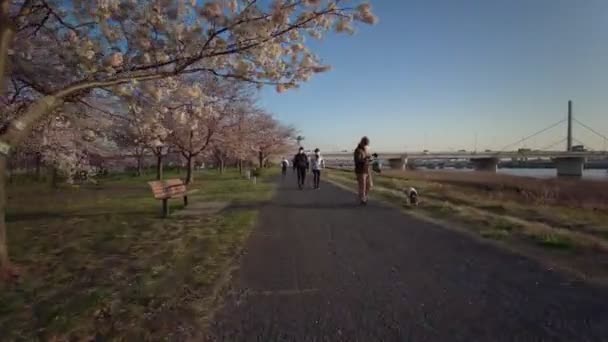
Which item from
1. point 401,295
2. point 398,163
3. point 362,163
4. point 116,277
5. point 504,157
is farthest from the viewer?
point 398,163

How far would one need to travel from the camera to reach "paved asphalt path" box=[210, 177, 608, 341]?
11.2ft

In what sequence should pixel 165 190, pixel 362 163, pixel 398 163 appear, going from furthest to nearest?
pixel 398 163 < pixel 362 163 < pixel 165 190

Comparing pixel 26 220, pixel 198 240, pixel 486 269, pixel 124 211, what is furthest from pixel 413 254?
pixel 26 220

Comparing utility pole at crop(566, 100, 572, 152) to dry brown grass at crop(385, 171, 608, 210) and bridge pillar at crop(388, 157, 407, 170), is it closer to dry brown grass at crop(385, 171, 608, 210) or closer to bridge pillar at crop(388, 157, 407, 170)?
bridge pillar at crop(388, 157, 407, 170)

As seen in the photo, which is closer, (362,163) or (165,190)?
(165,190)

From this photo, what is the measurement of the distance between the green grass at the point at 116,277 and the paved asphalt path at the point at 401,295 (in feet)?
1.49

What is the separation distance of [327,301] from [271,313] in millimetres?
601

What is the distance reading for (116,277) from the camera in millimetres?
5102

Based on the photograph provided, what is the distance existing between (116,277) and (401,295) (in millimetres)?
3384

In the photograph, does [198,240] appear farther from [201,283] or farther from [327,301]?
[327,301]

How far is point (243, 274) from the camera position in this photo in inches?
206

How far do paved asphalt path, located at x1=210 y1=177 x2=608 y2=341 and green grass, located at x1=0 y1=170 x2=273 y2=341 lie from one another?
45 centimetres

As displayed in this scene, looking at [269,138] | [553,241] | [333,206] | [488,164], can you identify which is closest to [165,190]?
[333,206]

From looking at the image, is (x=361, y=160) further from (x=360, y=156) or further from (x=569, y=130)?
(x=569, y=130)
